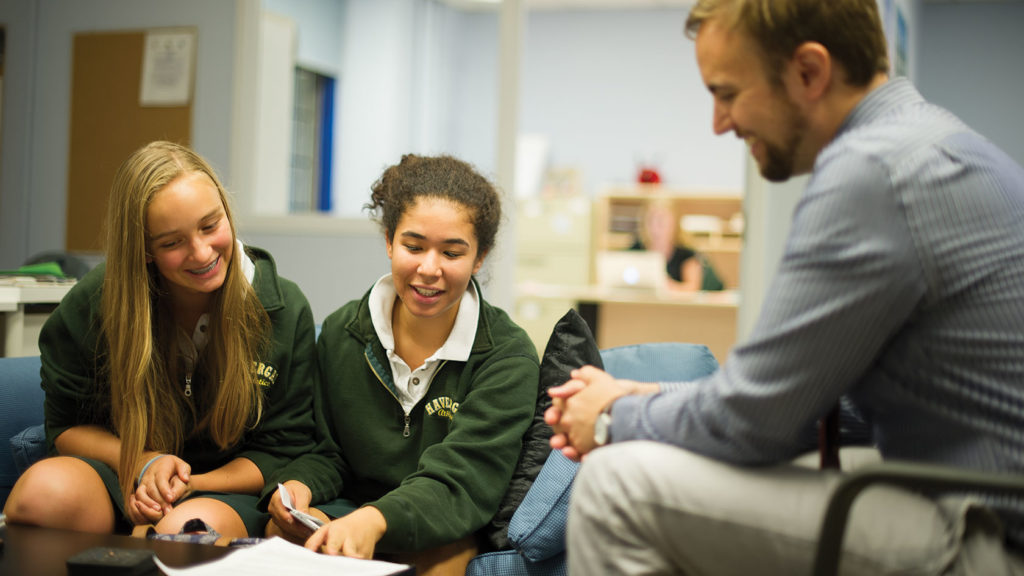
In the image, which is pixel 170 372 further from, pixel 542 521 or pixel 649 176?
pixel 649 176

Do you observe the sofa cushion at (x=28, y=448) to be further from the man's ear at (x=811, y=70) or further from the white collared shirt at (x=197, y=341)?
the man's ear at (x=811, y=70)

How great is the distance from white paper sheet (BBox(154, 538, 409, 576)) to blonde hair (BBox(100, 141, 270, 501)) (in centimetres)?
43

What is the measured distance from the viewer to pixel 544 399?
5.57ft

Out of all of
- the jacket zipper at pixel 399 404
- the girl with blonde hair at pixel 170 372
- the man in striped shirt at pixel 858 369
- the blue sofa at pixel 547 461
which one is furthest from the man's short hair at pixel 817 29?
the girl with blonde hair at pixel 170 372

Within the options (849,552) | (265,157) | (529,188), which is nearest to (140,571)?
(849,552)

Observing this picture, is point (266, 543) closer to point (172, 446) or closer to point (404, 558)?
point (404, 558)

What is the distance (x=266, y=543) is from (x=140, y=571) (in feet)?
0.65

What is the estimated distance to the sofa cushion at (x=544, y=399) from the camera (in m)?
1.59

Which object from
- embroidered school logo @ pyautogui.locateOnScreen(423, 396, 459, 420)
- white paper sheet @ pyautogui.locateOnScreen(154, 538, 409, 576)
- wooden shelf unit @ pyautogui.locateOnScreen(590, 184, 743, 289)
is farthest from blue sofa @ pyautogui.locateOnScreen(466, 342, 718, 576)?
wooden shelf unit @ pyautogui.locateOnScreen(590, 184, 743, 289)

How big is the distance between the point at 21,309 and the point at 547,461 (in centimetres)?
156

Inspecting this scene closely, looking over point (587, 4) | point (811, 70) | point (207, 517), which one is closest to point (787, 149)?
point (811, 70)

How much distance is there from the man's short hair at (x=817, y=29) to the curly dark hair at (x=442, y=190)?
713 millimetres

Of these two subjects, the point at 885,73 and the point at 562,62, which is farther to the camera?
the point at 562,62

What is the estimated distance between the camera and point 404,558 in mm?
1489
